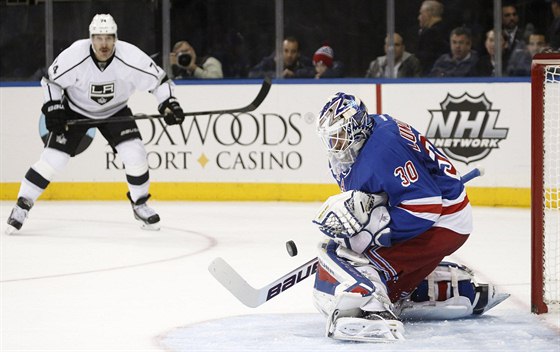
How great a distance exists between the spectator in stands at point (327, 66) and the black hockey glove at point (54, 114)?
86.8 inches

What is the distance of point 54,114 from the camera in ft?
19.8

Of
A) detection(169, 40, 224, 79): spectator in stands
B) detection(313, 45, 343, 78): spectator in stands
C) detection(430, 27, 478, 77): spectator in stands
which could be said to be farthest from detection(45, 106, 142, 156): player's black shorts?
detection(430, 27, 478, 77): spectator in stands

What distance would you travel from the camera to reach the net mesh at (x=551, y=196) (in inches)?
165

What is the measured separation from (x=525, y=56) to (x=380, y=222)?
4429 mm

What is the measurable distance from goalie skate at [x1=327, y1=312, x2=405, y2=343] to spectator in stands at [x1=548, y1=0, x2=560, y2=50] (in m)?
4.47

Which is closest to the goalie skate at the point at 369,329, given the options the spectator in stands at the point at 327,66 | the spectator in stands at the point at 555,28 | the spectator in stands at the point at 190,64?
the spectator in stands at the point at 555,28

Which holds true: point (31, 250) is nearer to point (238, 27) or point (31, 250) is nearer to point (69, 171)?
point (69, 171)

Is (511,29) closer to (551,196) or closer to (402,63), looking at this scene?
(402,63)

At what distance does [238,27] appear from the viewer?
25.9 ft

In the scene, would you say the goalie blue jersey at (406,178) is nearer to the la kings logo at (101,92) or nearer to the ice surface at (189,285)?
the ice surface at (189,285)

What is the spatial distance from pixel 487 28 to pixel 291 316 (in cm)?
425

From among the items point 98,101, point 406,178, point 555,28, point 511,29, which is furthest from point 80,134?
point 406,178

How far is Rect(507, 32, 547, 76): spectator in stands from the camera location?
7438 mm

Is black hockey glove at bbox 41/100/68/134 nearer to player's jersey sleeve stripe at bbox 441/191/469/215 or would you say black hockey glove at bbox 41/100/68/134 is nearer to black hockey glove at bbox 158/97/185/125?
black hockey glove at bbox 158/97/185/125
